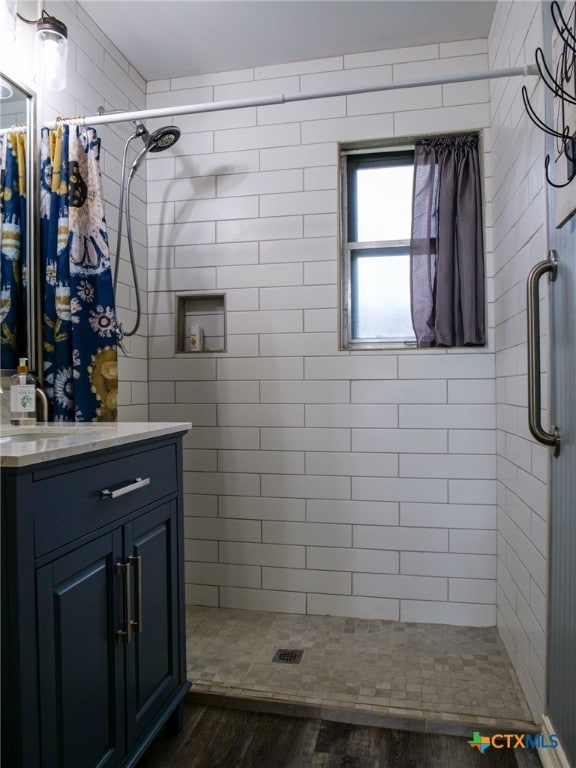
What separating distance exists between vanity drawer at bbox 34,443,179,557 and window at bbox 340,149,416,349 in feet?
4.04

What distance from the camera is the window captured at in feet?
7.94

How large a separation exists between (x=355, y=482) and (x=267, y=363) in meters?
0.68

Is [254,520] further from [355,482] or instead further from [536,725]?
[536,725]

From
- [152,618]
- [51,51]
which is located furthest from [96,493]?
[51,51]

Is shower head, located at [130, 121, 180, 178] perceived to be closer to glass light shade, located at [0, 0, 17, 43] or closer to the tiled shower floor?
glass light shade, located at [0, 0, 17, 43]

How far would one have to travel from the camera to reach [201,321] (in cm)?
258

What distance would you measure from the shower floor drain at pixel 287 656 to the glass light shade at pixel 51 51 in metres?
2.15

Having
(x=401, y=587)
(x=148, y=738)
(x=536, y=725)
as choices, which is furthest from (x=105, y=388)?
(x=536, y=725)

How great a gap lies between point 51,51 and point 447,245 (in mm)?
1643

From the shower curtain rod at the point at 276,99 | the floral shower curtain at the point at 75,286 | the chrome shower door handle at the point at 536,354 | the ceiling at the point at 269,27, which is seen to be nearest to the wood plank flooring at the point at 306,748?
the chrome shower door handle at the point at 536,354

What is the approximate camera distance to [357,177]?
8.15 ft

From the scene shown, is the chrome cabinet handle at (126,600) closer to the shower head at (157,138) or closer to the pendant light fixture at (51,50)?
the pendant light fixture at (51,50)

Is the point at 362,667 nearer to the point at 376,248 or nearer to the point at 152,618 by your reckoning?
the point at 152,618

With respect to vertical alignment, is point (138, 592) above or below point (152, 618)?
above
